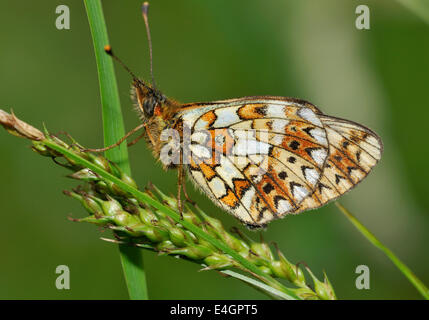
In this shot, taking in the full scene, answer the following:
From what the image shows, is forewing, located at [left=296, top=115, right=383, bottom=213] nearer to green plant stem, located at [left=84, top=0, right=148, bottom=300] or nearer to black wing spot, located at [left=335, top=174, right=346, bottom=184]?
black wing spot, located at [left=335, top=174, right=346, bottom=184]

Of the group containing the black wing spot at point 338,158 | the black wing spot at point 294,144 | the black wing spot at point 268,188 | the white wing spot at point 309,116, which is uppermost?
the white wing spot at point 309,116

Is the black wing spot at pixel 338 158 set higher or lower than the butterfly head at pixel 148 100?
lower

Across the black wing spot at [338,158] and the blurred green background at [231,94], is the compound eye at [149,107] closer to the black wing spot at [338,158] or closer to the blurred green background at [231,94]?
the black wing spot at [338,158]

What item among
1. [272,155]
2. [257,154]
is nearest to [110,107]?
[257,154]

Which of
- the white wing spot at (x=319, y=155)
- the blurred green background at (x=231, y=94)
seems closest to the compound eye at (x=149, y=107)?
the white wing spot at (x=319, y=155)

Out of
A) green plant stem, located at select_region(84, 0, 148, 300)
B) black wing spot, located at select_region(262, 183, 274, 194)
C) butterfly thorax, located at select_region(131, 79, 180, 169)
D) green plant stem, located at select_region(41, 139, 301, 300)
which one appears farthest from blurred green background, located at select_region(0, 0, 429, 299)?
green plant stem, located at select_region(41, 139, 301, 300)

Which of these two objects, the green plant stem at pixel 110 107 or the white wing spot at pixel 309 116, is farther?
the white wing spot at pixel 309 116

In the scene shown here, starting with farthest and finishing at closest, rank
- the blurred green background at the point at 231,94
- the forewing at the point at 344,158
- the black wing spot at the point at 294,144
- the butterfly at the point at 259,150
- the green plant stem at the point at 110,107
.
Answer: the blurred green background at the point at 231,94
the black wing spot at the point at 294,144
the forewing at the point at 344,158
the butterfly at the point at 259,150
the green plant stem at the point at 110,107

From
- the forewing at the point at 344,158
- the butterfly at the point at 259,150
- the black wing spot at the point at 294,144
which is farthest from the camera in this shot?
the black wing spot at the point at 294,144
